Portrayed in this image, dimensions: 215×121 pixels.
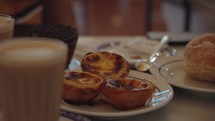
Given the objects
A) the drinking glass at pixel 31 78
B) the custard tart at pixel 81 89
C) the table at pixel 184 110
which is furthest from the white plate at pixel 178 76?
the drinking glass at pixel 31 78

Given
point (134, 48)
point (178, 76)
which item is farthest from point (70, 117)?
point (134, 48)

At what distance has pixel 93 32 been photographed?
2900mm

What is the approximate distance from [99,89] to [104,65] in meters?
0.11

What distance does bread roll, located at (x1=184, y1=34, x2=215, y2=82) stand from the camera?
643 millimetres

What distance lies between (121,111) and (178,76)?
223 millimetres

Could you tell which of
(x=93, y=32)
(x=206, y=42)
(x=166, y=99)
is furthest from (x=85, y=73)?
(x=93, y=32)

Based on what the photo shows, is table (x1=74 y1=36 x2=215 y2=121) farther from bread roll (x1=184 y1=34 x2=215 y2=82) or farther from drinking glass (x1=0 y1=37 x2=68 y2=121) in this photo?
drinking glass (x1=0 y1=37 x2=68 y2=121)

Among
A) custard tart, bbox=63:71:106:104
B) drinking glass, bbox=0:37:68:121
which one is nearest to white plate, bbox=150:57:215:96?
custard tart, bbox=63:71:106:104

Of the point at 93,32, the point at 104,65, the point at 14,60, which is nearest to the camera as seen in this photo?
the point at 14,60

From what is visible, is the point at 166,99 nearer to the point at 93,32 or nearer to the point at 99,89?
the point at 99,89

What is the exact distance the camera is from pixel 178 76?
27.4 inches

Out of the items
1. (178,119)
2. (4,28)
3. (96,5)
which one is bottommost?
(96,5)

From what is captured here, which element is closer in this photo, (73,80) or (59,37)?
(73,80)

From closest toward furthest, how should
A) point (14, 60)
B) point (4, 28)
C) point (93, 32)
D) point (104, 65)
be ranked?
point (14, 60) → point (4, 28) → point (104, 65) → point (93, 32)
